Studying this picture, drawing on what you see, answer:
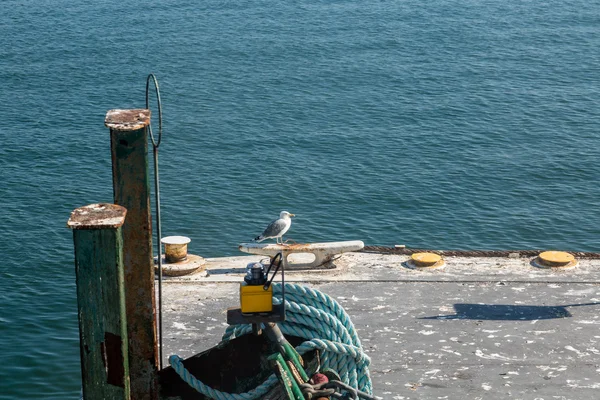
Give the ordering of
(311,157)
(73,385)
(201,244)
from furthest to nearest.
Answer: (311,157) → (201,244) → (73,385)

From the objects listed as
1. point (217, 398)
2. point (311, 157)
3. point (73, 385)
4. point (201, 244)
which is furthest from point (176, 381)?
point (311, 157)

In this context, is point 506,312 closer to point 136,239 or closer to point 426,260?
point 426,260

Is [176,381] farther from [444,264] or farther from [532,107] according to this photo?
[532,107]

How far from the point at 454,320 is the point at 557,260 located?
98.9 inches

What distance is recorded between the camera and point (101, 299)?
18.9ft

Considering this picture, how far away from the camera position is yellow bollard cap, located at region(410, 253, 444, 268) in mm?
12039

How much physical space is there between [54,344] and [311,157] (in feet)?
38.3

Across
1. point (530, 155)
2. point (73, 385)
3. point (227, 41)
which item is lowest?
point (73, 385)

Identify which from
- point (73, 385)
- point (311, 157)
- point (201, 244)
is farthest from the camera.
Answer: point (311, 157)

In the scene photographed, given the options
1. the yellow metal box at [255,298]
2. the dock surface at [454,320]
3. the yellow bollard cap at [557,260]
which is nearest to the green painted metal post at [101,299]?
the yellow metal box at [255,298]

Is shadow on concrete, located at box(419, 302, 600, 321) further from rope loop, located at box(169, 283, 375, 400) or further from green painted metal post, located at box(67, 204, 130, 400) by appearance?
green painted metal post, located at box(67, 204, 130, 400)

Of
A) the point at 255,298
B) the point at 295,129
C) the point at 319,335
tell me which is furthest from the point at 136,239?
the point at 295,129

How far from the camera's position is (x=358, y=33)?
3919cm

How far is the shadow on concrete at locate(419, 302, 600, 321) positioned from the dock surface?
0.01 metres
